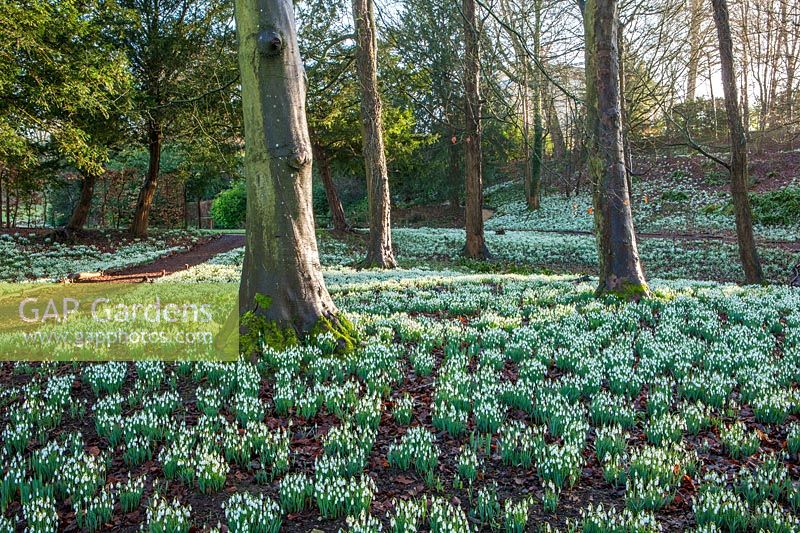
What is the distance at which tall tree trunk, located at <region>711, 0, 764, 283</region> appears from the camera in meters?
11.6

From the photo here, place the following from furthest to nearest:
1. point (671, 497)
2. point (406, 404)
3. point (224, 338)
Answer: point (224, 338) → point (406, 404) → point (671, 497)

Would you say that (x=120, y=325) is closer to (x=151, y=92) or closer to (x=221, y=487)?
(x=221, y=487)

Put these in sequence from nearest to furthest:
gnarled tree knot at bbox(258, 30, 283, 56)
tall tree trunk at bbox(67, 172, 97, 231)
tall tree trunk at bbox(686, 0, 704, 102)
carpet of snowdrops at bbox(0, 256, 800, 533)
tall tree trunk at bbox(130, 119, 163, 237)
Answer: carpet of snowdrops at bbox(0, 256, 800, 533), gnarled tree knot at bbox(258, 30, 283, 56), tall tree trunk at bbox(686, 0, 704, 102), tall tree trunk at bbox(67, 172, 97, 231), tall tree trunk at bbox(130, 119, 163, 237)

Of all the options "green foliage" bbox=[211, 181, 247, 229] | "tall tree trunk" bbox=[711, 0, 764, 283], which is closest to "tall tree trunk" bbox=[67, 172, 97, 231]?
"green foliage" bbox=[211, 181, 247, 229]

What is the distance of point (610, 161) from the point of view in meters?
8.10

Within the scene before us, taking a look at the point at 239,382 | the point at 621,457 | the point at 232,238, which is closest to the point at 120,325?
the point at 239,382

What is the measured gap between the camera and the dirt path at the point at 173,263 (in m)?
11.9

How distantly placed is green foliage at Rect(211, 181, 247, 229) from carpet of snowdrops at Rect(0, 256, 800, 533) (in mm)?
36890

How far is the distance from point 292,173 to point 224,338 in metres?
1.91

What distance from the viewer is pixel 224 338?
18.1ft

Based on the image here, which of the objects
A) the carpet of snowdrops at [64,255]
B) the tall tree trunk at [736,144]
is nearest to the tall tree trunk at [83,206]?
the carpet of snowdrops at [64,255]

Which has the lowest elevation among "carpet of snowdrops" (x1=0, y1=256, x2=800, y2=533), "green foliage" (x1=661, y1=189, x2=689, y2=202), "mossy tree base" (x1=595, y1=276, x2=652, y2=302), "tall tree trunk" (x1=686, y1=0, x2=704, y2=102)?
"carpet of snowdrops" (x1=0, y1=256, x2=800, y2=533)

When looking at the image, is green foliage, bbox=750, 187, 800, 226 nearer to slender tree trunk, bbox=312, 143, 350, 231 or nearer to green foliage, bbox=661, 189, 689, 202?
green foliage, bbox=661, 189, 689, 202

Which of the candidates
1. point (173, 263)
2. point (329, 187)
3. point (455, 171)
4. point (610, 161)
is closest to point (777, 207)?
point (455, 171)
